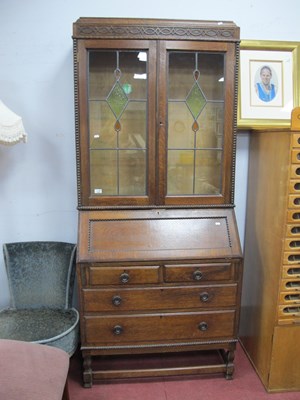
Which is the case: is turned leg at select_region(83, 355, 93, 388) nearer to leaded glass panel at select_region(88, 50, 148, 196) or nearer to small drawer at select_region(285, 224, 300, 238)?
leaded glass panel at select_region(88, 50, 148, 196)

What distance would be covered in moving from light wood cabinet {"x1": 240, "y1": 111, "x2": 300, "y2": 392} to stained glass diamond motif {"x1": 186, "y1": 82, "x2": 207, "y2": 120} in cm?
42

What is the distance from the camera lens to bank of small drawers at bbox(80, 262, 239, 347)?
5.42ft

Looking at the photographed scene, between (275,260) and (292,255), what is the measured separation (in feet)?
0.30

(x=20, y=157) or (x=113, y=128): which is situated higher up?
(x=113, y=128)

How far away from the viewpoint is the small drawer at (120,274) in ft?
5.37

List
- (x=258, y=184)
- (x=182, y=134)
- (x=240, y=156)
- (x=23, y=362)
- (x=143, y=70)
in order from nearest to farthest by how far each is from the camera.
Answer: (x=23, y=362) < (x=143, y=70) < (x=182, y=134) < (x=258, y=184) < (x=240, y=156)

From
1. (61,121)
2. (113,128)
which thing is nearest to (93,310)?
(113,128)

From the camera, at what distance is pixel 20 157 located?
6.53 ft

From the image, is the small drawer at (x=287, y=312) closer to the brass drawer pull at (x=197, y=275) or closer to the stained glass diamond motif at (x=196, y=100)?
the brass drawer pull at (x=197, y=275)

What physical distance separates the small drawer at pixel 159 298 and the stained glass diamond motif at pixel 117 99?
0.97 m

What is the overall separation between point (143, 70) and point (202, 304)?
129cm

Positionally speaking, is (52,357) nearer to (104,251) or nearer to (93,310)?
(93,310)

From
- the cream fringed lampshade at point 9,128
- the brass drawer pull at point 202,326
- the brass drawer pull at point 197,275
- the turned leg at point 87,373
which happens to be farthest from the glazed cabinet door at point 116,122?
the turned leg at point 87,373

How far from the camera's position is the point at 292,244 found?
5.44 feet
